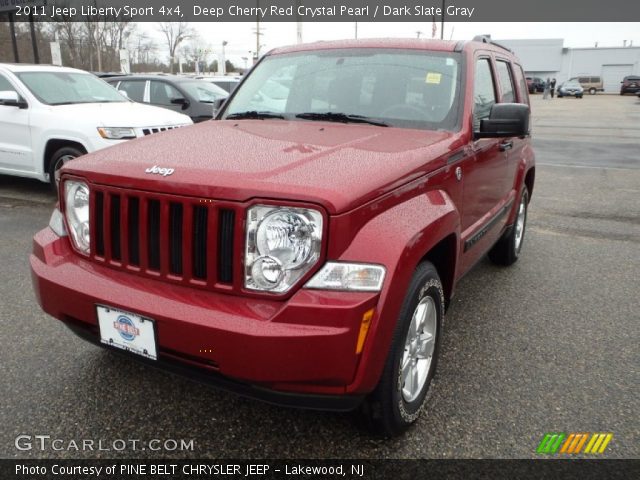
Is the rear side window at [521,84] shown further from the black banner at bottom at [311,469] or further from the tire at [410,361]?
the black banner at bottom at [311,469]

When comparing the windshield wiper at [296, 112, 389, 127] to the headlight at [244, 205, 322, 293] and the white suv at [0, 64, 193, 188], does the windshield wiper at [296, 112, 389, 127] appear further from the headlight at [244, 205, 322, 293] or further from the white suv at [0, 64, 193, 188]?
the white suv at [0, 64, 193, 188]

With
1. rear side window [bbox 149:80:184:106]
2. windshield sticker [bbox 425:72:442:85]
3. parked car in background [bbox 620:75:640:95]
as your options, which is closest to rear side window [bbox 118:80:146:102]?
rear side window [bbox 149:80:184:106]

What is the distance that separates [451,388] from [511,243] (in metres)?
2.26

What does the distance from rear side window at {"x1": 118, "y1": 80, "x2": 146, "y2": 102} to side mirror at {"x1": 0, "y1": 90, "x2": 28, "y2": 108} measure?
325 cm

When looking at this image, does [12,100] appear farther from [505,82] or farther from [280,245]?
[280,245]

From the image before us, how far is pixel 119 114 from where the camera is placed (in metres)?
6.51

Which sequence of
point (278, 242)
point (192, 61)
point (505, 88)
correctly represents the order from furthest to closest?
point (192, 61)
point (505, 88)
point (278, 242)

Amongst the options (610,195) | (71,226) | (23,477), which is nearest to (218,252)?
(71,226)

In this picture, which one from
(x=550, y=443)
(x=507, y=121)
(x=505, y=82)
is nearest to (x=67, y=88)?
(x=505, y=82)

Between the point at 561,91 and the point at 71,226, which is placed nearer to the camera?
the point at 71,226

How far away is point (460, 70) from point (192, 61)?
67.0 m

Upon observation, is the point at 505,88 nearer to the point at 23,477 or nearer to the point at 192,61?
the point at 23,477

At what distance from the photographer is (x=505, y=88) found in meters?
4.06

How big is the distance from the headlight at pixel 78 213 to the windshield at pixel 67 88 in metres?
5.07
